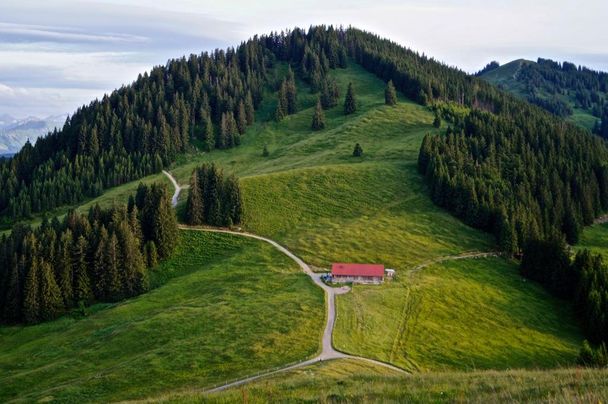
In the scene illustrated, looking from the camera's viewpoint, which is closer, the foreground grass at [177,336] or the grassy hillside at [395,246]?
the foreground grass at [177,336]

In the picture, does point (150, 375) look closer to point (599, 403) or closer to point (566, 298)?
point (599, 403)

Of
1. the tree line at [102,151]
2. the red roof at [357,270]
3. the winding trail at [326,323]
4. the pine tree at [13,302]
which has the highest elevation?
the tree line at [102,151]

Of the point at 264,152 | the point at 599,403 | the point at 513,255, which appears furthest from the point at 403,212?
the point at 599,403

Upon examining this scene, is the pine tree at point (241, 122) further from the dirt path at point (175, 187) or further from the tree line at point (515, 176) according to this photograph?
the tree line at point (515, 176)

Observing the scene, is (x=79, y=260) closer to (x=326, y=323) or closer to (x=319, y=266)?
(x=319, y=266)

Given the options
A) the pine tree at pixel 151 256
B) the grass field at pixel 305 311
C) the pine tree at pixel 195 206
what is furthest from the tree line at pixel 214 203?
the pine tree at pixel 151 256

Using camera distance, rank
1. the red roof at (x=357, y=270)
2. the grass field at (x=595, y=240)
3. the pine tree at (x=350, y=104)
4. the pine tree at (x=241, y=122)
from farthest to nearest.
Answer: the pine tree at (x=350, y=104)
the pine tree at (x=241, y=122)
the grass field at (x=595, y=240)
the red roof at (x=357, y=270)
